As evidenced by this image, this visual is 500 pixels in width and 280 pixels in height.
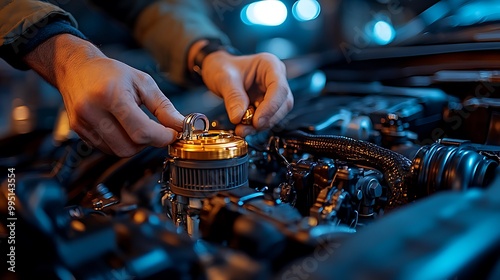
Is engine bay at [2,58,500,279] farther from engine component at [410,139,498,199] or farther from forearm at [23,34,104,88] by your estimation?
forearm at [23,34,104,88]

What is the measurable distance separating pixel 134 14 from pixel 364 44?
0.97m

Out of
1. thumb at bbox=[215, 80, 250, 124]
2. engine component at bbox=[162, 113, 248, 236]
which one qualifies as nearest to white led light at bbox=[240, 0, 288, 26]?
thumb at bbox=[215, 80, 250, 124]

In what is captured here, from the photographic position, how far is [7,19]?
40.9 inches

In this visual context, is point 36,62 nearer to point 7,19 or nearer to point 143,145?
point 7,19

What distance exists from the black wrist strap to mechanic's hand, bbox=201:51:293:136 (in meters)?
0.03

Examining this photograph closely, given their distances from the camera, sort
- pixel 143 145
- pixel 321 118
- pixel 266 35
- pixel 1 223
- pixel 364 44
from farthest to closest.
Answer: pixel 266 35, pixel 364 44, pixel 321 118, pixel 143 145, pixel 1 223

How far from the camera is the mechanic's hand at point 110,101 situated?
0.86 meters

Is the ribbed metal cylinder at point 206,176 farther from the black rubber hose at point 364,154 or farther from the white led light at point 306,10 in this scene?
the white led light at point 306,10

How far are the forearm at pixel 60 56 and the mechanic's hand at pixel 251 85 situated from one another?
1.13ft

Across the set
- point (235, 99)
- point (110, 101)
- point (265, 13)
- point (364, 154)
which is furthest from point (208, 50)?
point (265, 13)

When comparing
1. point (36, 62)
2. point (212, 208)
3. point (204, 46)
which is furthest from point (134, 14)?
point (212, 208)

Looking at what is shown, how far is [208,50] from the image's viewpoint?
150 cm

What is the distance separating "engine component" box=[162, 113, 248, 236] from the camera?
75 centimetres

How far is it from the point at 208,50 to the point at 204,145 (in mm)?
804
